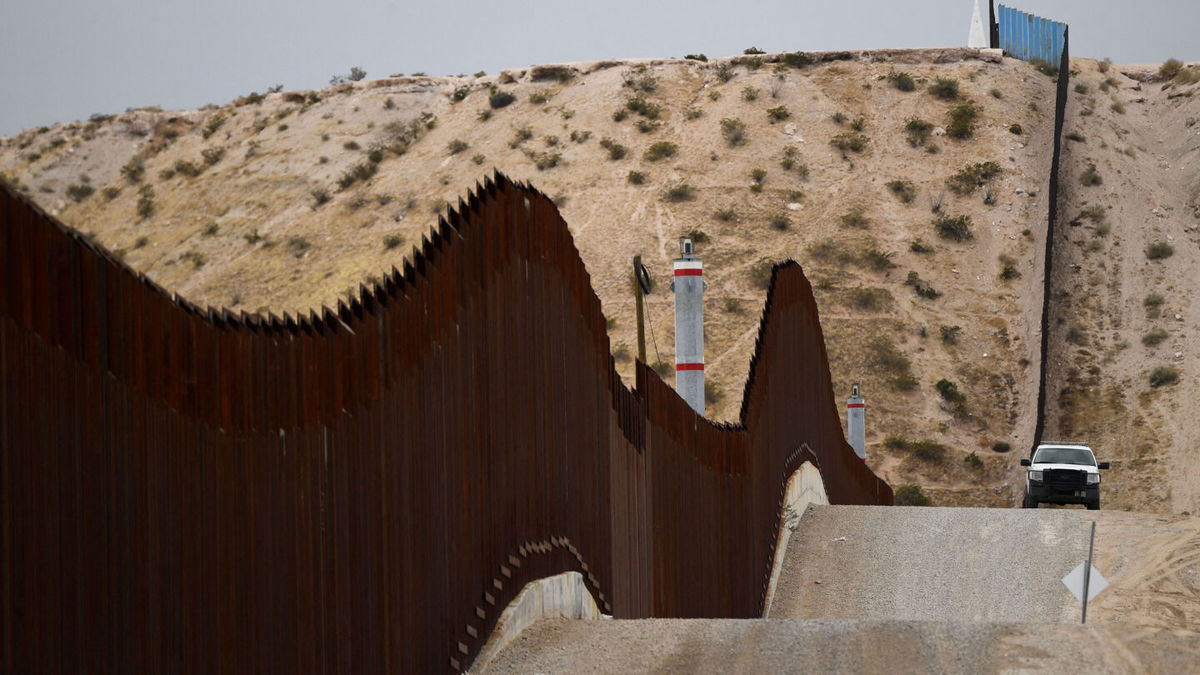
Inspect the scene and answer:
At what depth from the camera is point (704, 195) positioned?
186 ft

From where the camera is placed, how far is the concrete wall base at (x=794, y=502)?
16828 millimetres

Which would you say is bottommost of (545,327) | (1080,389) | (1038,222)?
(1080,389)

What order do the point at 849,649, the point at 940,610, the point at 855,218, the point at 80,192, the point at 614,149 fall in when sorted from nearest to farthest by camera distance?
the point at 849,649 → the point at 940,610 → the point at 855,218 → the point at 614,149 → the point at 80,192

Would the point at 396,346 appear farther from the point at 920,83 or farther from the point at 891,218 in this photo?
the point at 920,83

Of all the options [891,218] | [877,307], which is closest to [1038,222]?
[891,218]

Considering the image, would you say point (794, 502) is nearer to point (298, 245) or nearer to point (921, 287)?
point (921, 287)

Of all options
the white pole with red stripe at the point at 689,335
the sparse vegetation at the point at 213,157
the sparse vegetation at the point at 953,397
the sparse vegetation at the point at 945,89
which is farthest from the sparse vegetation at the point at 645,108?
the white pole with red stripe at the point at 689,335

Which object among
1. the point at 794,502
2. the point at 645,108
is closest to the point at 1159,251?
the point at 645,108

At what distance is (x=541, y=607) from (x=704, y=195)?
160 ft

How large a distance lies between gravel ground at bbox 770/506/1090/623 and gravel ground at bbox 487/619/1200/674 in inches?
290

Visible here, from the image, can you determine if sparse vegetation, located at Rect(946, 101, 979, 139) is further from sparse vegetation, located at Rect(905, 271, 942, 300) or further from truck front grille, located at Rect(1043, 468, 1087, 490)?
truck front grille, located at Rect(1043, 468, 1087, 490)

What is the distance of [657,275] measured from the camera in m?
51.9

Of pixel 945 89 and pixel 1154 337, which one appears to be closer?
pixel 1154 337

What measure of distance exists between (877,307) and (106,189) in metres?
37.0
